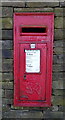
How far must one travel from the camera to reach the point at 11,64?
3.80 m

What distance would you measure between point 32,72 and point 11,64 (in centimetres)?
43

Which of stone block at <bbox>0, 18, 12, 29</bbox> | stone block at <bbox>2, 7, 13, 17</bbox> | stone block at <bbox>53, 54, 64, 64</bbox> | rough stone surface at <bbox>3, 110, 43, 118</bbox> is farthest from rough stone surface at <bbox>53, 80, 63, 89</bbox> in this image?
stone block at <bbox>2, 7, 13, 17</bbox>

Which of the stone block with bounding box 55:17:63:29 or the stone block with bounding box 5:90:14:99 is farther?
the stone block with bounding box 5:90:14:99

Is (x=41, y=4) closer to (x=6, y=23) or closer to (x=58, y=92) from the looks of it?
(x=6, y=23)

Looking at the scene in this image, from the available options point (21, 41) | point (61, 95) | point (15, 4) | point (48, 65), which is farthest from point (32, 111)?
point (15, 4)

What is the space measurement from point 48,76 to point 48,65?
0.19 meters

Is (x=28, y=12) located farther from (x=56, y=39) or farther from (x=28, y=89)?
(x=28, y=89)

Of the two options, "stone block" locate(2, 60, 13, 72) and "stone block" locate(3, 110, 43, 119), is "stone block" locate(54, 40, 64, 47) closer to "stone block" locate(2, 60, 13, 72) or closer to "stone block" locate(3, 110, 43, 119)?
"stone block" locate(2, 60, 13, 72)

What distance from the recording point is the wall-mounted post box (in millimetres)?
3598

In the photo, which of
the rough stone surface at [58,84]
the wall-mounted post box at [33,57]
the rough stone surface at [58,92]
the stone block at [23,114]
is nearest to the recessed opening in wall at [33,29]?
the wall-mounted post box at [33,57]

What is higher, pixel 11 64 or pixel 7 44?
pixel 7 44

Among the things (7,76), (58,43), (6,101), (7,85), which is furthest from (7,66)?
(58,43)

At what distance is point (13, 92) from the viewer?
3854 mm

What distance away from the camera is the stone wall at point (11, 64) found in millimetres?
3697
